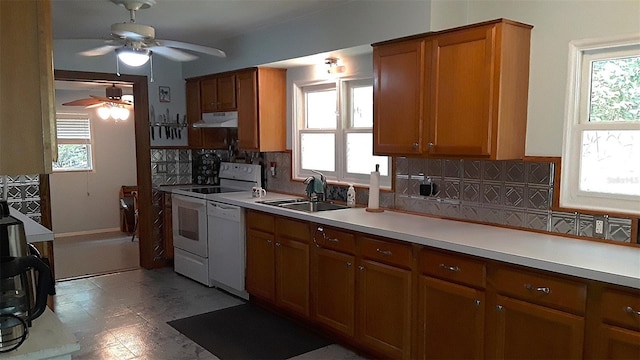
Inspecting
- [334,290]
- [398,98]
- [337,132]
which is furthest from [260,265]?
[398,98]

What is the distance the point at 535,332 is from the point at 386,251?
959 millimetres

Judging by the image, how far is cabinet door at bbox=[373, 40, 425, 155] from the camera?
10.1ft

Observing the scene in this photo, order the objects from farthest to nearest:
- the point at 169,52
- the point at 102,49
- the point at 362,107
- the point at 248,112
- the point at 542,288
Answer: the point at 248,112 < the point at 362,107 < the point at 169,52 < the point at 102,49 < the point at 542,288

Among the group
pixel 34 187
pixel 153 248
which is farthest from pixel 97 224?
pixel 34 187

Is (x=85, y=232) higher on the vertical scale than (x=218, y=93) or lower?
lower

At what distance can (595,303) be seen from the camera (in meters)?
2.09

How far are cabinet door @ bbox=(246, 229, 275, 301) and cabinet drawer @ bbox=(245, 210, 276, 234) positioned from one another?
1.7 inches

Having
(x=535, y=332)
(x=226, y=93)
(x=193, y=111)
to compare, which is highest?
(x=226, y=93)

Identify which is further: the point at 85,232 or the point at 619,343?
the point at 85,232

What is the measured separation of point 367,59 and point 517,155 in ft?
4.96

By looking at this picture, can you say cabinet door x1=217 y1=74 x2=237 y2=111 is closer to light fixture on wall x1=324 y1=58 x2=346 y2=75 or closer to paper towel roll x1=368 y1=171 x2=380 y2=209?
light fixture on wall x1=324 y1=58 x2=346 y2=75

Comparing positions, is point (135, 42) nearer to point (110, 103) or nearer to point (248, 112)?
point (248, 112)

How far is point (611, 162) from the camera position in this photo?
8.67 feet

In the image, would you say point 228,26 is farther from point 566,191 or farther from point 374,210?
point 566,191
